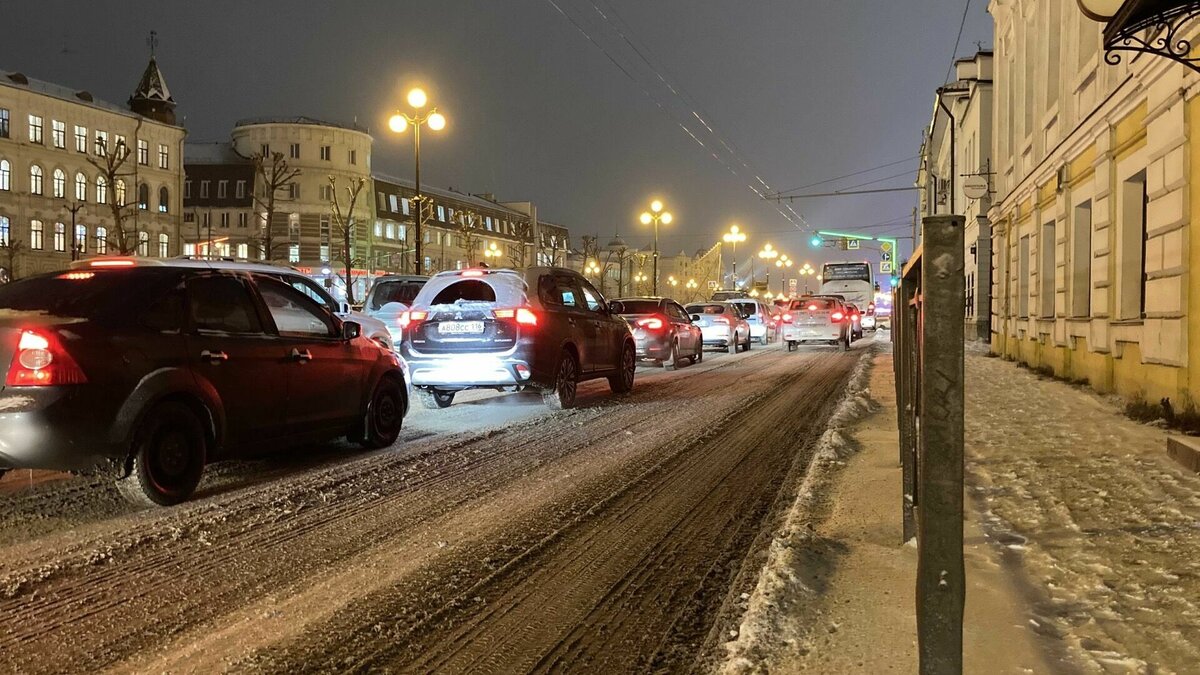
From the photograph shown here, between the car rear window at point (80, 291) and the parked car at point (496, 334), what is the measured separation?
4.75 metres

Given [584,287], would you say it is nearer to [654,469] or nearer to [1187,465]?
[654,469]

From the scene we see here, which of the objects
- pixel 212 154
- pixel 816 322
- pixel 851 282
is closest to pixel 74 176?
pixel 212 154

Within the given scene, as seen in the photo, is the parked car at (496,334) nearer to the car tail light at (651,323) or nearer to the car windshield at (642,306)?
the car tail light at (651,323)

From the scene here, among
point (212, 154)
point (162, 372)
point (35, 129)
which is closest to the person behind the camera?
point (162, 372)

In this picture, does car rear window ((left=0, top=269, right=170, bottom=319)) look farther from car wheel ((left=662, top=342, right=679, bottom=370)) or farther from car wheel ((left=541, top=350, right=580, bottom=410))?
car wheel ((left=662, top=342, right=679, bottom=370))

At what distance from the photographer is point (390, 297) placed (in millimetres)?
18406

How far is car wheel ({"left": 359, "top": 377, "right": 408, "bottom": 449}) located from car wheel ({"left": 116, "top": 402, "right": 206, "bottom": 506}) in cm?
218

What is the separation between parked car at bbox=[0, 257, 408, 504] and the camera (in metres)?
5.27

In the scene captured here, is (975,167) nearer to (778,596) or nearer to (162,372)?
(778,596)

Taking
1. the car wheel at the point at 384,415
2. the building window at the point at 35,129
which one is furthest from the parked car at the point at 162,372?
the building window at the point at 35,129

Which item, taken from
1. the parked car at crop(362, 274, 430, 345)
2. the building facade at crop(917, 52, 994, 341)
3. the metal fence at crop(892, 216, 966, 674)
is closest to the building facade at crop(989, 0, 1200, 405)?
the building facade at crop(917, 52, 994, 341)

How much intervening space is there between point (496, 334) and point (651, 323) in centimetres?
913

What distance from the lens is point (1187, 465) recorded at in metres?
6.97

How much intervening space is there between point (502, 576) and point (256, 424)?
9.88 feet
